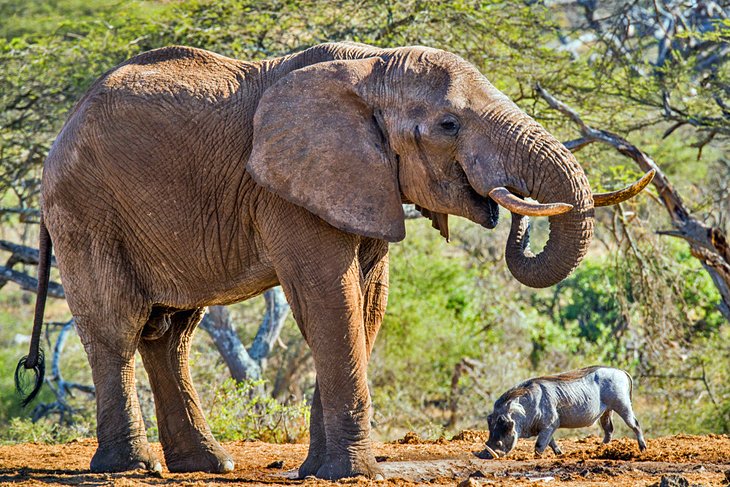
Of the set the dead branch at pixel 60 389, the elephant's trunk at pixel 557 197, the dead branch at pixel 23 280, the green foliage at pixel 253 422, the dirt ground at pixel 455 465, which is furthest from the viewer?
the dead branch at pixel 60 389

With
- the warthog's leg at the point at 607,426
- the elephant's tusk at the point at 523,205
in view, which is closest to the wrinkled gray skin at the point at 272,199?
the elephant's tusk at the point at 523,205

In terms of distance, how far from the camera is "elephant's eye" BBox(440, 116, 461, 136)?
634cm

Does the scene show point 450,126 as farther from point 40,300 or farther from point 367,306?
point 40,300

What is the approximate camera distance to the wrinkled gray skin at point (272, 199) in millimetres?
6344

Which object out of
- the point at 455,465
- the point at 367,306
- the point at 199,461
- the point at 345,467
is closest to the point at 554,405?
the point at 455,465

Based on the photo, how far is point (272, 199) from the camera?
6.77 meters

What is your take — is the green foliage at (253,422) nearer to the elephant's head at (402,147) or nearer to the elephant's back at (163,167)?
the elephant's back at (163,167)

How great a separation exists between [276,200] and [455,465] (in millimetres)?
2040

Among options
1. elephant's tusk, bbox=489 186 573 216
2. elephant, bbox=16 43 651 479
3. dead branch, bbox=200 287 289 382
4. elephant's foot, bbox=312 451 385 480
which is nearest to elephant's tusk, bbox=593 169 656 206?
elephant, bbox=16 43 651 479

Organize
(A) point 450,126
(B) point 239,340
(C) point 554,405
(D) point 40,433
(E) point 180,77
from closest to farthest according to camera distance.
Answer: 1. (A) point 450,126
2. (E) point 180,77
3. (C) point 554,405
4. (D) point 40,433
5. (B) point 239,340

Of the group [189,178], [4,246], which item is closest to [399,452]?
[189,178]

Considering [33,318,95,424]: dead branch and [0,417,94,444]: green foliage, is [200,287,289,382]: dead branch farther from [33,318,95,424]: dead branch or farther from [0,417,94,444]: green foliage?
[0,417,94,444]: green foliage

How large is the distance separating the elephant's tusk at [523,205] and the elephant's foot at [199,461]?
9.39 ft

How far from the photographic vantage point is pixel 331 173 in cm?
653
